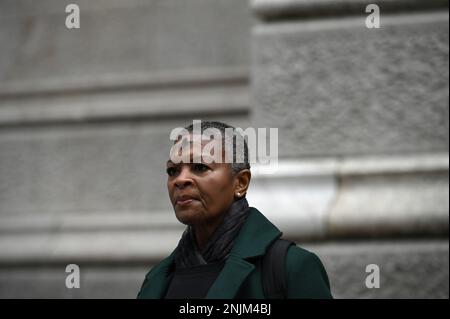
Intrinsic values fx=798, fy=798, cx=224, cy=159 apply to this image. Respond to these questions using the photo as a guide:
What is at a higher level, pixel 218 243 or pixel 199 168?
pixel 199 168

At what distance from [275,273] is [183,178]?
360mm

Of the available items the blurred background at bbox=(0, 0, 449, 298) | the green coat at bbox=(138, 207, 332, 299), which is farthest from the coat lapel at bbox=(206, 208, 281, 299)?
the blurred background at bbox=(0, 0, 449, 298)

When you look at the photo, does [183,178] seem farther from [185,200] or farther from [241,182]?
[241,182]

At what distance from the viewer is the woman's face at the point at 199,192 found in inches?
85.9

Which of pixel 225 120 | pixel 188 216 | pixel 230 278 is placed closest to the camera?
pixel 230 278

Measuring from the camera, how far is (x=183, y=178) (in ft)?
7.16

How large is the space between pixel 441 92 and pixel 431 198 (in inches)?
20.8

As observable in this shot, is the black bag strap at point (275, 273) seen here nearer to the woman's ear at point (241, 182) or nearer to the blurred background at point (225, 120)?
→ the woman's ear at point (241, 182)

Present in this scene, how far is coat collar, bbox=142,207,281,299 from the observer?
207 cm

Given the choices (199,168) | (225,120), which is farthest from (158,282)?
(225,120)

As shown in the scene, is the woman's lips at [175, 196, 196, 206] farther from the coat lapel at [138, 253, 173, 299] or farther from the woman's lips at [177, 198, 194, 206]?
the coat lapel at [138, 253, 173, 299]

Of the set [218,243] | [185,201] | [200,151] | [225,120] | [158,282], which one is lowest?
[158,282]

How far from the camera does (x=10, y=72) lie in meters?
4.93
